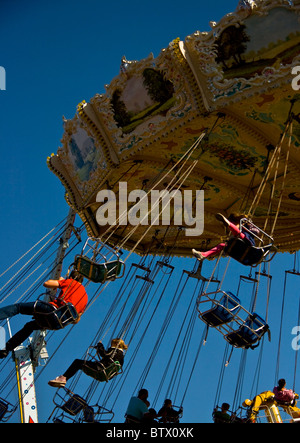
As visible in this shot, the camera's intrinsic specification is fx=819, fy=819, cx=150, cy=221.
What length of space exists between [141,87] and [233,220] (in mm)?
2975

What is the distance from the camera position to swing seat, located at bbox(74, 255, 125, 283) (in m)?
10.9

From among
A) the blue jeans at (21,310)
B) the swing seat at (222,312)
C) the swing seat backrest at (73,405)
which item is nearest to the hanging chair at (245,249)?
the swing seat at (222,312)

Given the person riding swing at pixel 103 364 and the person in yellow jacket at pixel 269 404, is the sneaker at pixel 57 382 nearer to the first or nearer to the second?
the person riding swing at pixel 103 364

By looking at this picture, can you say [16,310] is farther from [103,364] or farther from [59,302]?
[103,364]

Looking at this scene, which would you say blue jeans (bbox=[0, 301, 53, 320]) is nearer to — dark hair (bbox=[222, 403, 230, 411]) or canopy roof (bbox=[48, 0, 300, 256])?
canopy roof (bbox=[48, 0, 300, 256])

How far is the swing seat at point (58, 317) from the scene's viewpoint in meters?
10.7

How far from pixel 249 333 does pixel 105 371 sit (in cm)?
226

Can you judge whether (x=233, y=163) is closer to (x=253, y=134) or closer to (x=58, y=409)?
(x=253, y=134)

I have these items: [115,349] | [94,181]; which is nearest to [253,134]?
[94,181]

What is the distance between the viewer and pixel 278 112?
12.0 m

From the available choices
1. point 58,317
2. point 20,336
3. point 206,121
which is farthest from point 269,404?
point 206,121

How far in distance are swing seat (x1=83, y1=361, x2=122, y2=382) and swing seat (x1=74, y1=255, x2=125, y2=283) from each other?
6.27ft

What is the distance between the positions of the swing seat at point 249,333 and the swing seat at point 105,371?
1776 millimetres
